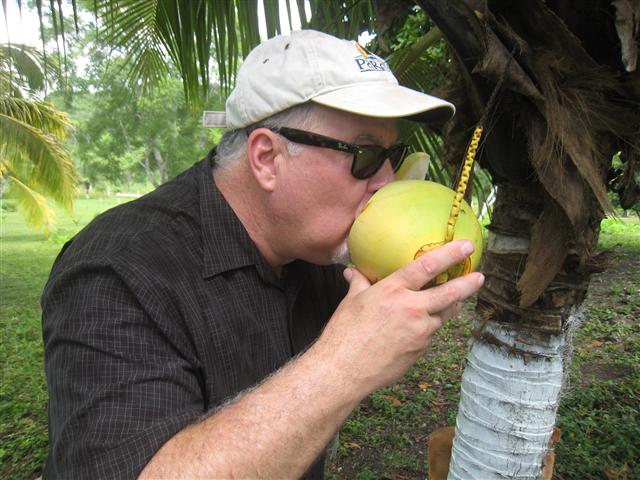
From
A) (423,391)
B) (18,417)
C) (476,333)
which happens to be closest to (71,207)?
(18,417)

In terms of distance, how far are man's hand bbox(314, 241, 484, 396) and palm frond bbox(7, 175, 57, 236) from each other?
39.7 feet

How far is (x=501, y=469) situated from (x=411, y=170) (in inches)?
37.3

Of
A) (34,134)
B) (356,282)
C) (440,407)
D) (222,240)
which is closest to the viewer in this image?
(356,282)

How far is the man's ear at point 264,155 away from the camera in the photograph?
1.47 m

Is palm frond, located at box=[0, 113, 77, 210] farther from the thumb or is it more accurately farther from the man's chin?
the thumb

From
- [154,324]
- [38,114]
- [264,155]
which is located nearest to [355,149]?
[264,155]

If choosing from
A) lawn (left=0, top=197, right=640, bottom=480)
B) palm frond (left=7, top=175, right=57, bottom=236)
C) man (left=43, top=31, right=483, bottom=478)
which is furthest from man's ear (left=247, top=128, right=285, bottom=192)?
palm frond (left=7, top=175, right=57, bottom=236)

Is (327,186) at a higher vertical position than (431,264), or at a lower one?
higher

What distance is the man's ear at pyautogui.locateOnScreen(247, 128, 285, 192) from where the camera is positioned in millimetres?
1470

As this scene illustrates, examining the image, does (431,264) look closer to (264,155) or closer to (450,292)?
(450,292)

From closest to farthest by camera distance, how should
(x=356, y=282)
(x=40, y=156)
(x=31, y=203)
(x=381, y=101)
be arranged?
1. (x=356, y=282)
2. (x=381, y=101)
3. (x=40, y=156)
4. (x=31, y=203)

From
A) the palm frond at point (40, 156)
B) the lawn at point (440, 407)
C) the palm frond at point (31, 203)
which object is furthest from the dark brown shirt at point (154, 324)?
the palm frond at point (31, 203)

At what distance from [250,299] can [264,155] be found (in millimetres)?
442

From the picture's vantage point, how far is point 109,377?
3.51 ft
